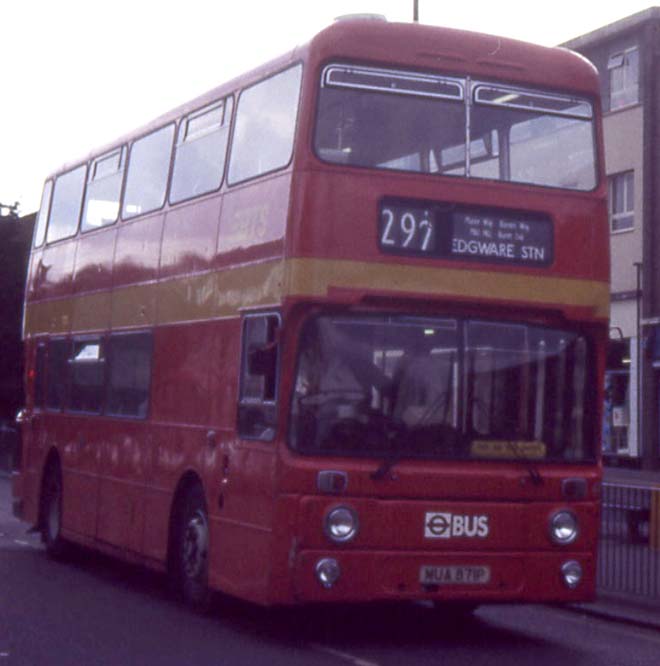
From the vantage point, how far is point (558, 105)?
1383cm

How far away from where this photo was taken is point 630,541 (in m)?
17.2

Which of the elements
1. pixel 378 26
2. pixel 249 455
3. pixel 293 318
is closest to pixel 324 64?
pixel 378 26

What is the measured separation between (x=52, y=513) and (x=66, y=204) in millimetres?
3516

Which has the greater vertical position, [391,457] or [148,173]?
[148,173]

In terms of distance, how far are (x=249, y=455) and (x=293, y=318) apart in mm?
1234

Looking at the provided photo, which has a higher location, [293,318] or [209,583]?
[293,318]

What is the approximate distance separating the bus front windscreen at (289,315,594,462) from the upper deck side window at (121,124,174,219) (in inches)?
164

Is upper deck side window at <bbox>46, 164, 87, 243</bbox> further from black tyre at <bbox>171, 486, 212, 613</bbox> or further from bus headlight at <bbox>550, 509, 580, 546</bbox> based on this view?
bus headlight at <bbox>550, 509, 580, 546</bbox>

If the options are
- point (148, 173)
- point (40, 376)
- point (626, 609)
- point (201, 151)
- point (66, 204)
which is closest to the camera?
point (201, 151)

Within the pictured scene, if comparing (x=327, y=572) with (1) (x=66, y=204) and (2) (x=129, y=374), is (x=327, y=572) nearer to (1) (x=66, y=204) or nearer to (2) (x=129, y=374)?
(2) (x=129, y=374)

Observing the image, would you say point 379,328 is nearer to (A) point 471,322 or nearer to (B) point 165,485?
(A) point 471,322

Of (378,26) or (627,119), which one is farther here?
(627,119)

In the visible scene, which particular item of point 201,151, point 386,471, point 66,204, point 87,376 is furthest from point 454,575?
point 66,204

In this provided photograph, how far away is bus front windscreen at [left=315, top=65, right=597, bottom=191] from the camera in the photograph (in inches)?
512
